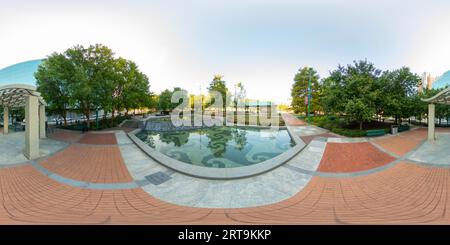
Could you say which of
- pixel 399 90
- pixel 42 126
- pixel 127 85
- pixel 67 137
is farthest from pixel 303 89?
pixel 42 126

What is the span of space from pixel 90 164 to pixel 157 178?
12.1ft

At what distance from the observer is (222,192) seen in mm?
5414

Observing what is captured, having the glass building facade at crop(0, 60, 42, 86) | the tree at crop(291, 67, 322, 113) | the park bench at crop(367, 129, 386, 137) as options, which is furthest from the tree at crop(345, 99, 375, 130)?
the glass building facade at crop(0, 60, 42, 86)

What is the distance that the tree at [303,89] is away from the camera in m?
27.7

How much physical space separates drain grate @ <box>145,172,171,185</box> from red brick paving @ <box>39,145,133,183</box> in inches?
26.2

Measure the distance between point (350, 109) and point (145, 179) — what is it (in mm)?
16228

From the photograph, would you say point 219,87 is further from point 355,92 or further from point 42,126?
point 42,126

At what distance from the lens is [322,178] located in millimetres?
6633

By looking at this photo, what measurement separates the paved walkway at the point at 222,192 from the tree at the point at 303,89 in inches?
779

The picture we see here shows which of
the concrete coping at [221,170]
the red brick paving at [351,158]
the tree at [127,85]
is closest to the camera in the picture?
the concrete coping at [221,170]

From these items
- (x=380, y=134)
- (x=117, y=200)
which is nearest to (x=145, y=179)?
(x=117, y=200)

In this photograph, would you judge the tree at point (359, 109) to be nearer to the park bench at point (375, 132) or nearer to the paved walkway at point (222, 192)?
the park bench at point (375, 132)

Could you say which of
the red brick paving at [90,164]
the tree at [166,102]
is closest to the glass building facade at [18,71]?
the tree at [166,102]

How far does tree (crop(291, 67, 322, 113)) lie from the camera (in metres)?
27.7
